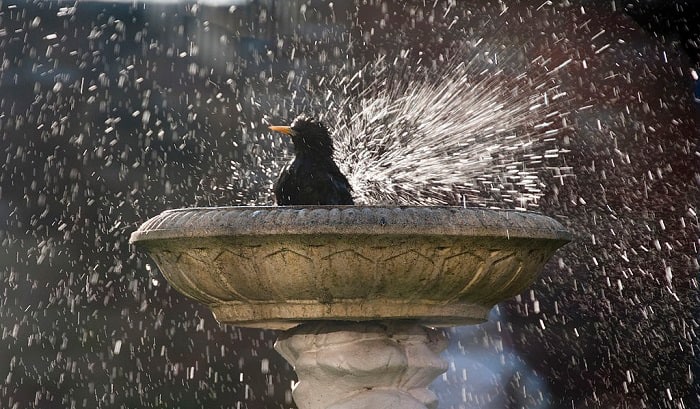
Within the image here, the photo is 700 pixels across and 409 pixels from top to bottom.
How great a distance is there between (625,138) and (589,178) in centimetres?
25

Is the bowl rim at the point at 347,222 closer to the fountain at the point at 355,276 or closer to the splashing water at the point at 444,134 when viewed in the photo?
the fountain at the point at 355,276

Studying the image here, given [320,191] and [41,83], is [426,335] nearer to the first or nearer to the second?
[320,191]

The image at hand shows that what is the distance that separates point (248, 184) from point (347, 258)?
3129mm

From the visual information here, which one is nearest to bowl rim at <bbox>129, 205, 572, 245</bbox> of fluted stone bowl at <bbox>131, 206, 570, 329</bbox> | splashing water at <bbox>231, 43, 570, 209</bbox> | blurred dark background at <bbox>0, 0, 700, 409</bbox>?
fluted stone bowl at <bbox>131, 206, 570, 329</bbox>

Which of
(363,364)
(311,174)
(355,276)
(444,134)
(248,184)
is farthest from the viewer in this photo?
(248,184)

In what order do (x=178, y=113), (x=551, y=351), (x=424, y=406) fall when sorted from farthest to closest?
1. (x=178, y=113)
2. (x=551, y=351)
3. (x=424, y=406)

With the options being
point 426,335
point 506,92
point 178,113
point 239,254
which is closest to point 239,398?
point 178,113

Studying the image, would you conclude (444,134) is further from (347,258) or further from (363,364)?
(347,258)

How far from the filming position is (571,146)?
213 inches

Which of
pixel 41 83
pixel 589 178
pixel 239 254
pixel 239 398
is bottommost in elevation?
pixel 239 398

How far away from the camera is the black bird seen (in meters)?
2.86

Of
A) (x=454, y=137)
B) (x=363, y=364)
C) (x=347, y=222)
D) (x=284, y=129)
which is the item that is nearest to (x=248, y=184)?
(x=454, y=137)

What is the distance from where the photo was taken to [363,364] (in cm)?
272

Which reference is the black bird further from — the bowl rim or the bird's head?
the bowl rim
